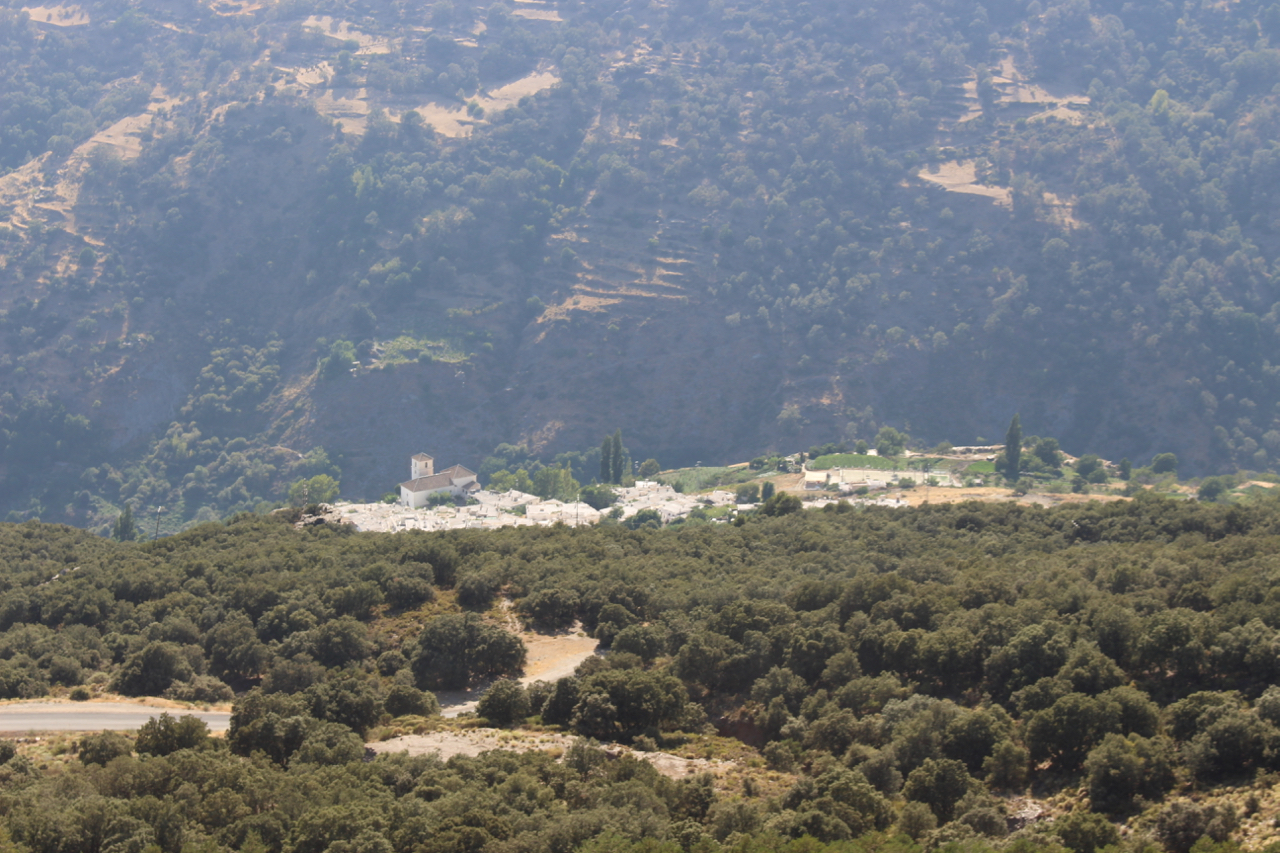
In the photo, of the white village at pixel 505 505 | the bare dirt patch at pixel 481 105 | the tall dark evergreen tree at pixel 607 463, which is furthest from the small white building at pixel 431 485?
the bare dirt patch at pixel 481 105

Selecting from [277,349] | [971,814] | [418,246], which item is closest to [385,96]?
[418,246]

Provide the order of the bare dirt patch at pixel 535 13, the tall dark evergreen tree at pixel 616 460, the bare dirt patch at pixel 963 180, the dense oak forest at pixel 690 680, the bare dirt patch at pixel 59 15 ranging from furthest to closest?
the bare dirt patch at pixel 535 13
the bare dirt patch at pixel 59 15
the bare dirt patch at pixel 963 180
the tall dark evergreen tree at pixel 616 460
the dense oak forest at pixel 690 680

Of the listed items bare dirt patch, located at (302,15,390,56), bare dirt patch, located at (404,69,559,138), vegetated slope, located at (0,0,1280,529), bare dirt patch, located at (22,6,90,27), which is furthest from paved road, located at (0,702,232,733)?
bare dirt patch, located at (22,6,90,27)

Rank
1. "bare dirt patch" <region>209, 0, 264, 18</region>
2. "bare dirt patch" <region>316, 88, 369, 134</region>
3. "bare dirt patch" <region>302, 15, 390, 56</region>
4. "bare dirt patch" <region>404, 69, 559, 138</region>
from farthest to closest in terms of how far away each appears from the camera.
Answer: "bare dirt patch" <region>209, 0, 264, 18</region>, "bare dirt patch" <region>302, 15, 390, 56</region>, "bare dirt patch" <region>404, 69, 559, 138</region>, "bare dirt patch" <region>316, 88, 369, 134</region>

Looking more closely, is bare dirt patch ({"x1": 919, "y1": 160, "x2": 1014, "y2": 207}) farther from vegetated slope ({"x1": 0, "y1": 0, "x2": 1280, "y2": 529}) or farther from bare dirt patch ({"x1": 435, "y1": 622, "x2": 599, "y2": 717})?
bare dirt patch ({"x1": 435, "y1": 622, "x2": 599, "y2": 717})

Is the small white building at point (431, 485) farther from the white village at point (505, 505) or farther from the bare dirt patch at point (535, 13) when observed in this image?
the bare dirt patch at point (535, 13)

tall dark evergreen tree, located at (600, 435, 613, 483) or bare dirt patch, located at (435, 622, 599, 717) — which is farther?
tall dark evergreen tree, located at (600, 435, 613, 483)

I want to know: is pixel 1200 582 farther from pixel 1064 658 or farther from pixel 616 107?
pixel 616 107
